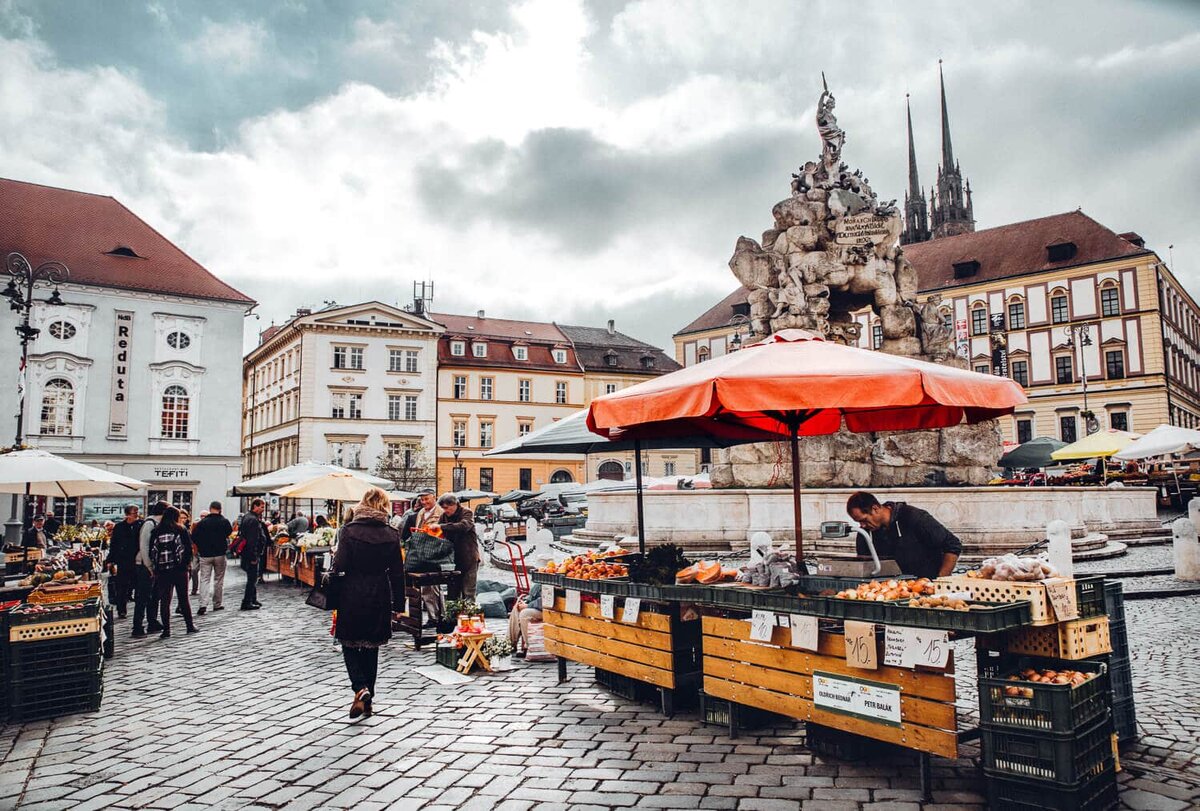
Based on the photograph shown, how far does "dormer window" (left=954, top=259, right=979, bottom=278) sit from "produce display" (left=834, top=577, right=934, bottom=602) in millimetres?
60076

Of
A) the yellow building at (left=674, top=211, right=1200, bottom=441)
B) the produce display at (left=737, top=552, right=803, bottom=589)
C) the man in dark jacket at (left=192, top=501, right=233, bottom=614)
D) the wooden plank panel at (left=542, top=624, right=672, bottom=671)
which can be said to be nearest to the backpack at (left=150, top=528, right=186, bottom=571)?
the man in dark jacket at (left=192, top=501, right=233, bottom=614)

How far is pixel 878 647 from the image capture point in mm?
4914

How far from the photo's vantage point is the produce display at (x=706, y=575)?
639cm

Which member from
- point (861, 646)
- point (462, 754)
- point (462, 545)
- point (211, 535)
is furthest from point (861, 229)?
point (462, 754)

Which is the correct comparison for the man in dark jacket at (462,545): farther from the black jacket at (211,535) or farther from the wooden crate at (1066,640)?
the wooden crate at (1066,640)

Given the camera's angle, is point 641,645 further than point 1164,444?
No

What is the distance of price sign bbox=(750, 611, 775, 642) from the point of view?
18.1ft

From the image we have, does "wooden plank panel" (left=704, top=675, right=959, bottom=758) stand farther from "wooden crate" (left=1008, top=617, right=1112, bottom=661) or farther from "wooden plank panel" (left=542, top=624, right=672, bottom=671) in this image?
"wooden crate" (left=1008, top=617, right=1112, bottom=661)

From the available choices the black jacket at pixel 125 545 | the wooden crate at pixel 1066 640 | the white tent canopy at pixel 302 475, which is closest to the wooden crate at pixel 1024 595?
the wooden crate at pixel 1066 640

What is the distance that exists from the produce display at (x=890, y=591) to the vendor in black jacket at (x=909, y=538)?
1.49 meters

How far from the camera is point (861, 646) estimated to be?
487 cm

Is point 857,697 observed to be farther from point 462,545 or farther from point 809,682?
point 462,545

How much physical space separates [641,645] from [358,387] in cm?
5350

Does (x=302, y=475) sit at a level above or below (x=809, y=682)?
above
